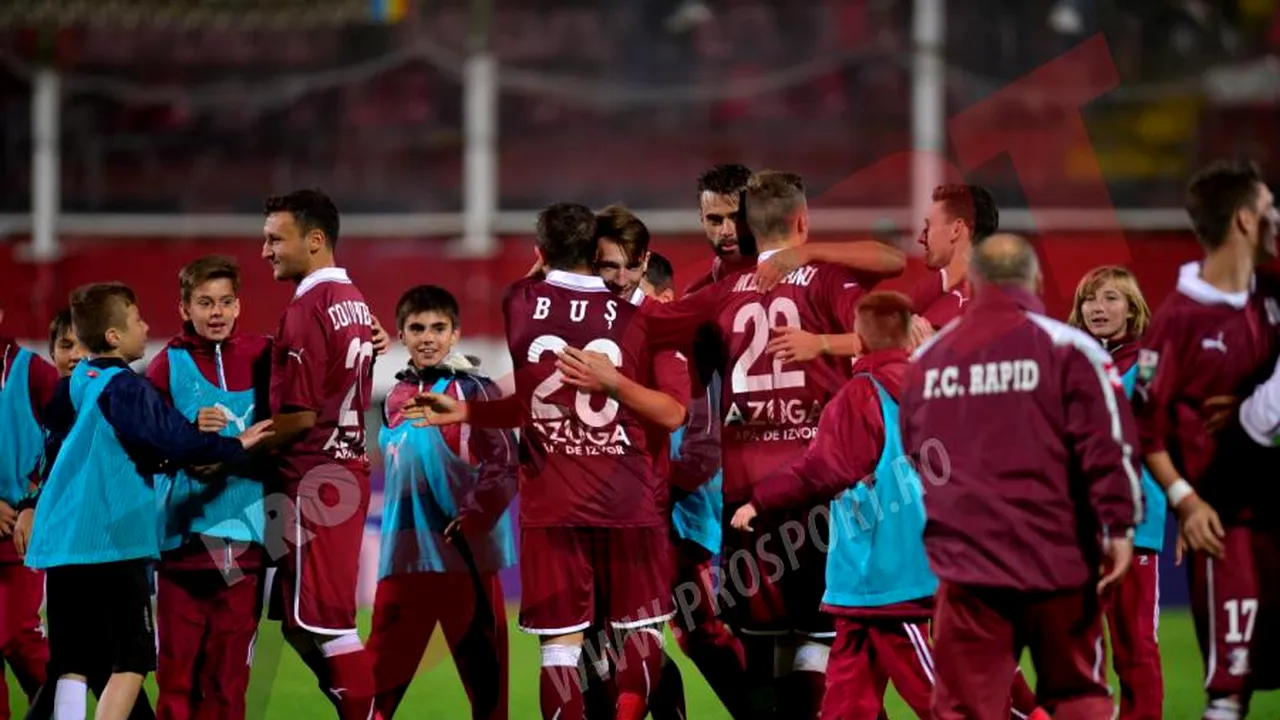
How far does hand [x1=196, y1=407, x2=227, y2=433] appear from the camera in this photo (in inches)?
240

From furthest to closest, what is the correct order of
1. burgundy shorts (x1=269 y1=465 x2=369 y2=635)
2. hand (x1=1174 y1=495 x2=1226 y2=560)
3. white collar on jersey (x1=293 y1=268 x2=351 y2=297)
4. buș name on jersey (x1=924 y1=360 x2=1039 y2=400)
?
1. white collar on jersey (x1=293 y1=268 x2=351 y2=297)
2. burgundy shorts (x1=269 y1=465 x2=369 y2=635)
3. hand (x1=1174 y1=495 x2=1226 y2=560)
4. buș name on jersey (x1=924 y1=360 x2=1039 y2=400)

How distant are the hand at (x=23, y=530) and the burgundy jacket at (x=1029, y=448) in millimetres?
3784

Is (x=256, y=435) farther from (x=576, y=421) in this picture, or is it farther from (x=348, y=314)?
(x=576, y=421)

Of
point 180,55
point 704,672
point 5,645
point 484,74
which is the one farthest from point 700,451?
point 180,55

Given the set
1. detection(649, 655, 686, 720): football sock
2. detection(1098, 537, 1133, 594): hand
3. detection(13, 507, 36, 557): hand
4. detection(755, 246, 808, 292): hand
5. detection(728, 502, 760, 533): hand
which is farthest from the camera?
detection(13, 507, 36, 557): hand

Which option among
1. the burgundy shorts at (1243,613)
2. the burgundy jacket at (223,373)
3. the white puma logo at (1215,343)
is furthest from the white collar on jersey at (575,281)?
the burgundy shorts at (1243,613)

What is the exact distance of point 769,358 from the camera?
5.94 m

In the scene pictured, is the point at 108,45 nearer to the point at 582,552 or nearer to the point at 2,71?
the point at 2,71

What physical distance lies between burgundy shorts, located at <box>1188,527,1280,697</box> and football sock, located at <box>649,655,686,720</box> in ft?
6.89

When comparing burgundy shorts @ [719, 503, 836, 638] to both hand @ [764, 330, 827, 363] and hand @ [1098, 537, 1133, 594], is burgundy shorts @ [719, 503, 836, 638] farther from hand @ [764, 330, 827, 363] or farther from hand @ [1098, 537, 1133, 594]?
hand @ [1098, 537, 1133, 594]

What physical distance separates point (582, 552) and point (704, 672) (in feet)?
3.00

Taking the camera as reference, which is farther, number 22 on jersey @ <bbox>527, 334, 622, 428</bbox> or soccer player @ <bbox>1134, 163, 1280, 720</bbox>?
number 22 on jersey @ <bbox>527, 334, 622, 428</bbox>

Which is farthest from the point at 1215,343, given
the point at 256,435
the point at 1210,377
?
the point at 256,435

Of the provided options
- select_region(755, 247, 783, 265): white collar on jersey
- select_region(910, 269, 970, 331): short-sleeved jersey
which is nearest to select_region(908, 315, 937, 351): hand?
select_region(910, 269, 970, 331): short-sleeved jersey
